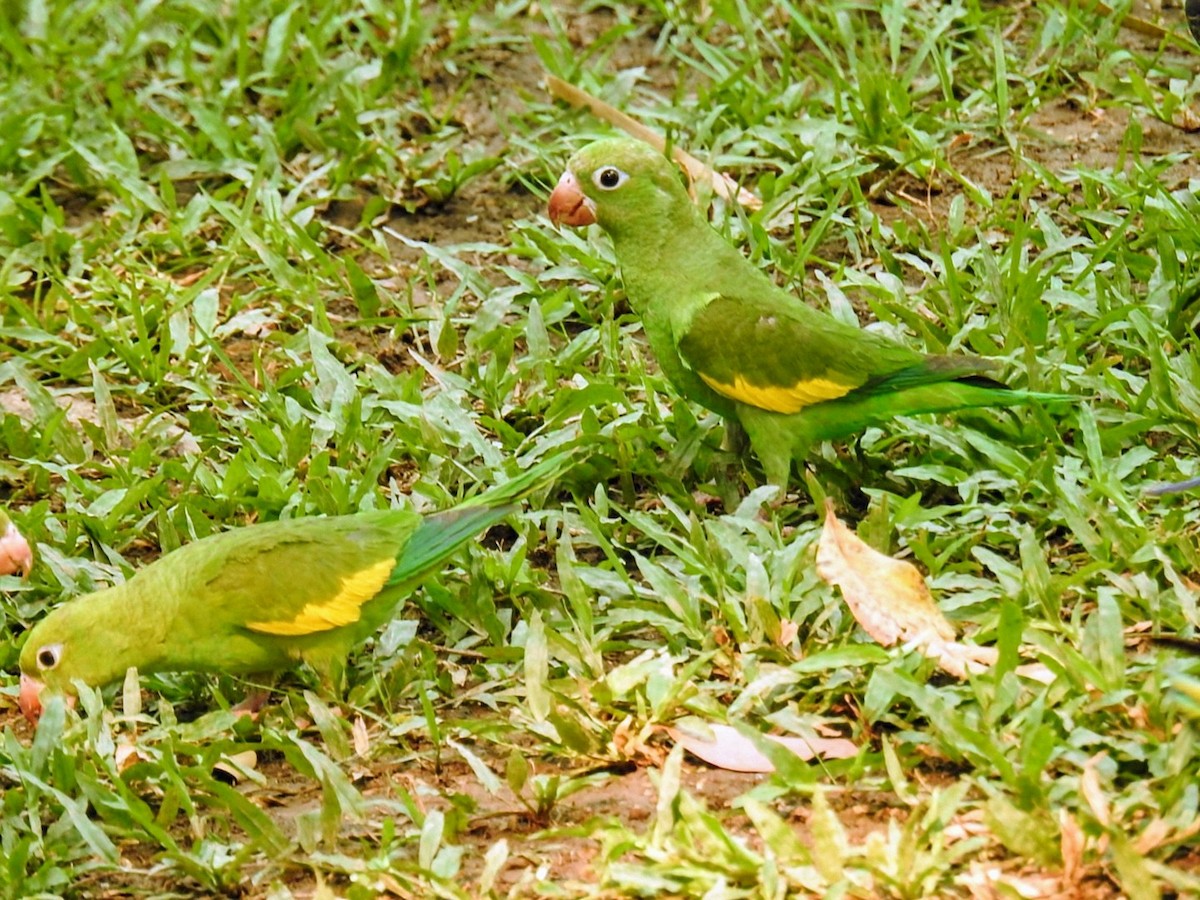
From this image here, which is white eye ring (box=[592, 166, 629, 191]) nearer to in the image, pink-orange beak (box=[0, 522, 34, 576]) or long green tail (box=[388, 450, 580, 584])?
long green tail (box=[388, 450, 580, 584])

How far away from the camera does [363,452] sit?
4734 millimetres

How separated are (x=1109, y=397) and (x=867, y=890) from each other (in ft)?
6.52

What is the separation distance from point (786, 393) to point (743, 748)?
3.58 ft

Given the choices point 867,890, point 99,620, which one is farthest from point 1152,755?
point 99,620

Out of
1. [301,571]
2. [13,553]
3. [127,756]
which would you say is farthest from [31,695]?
[301,571]

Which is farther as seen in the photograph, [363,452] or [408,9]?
[408,9]

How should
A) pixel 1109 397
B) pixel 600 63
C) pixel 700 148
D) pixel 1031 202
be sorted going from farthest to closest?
1. pixel 600 63
2. pixel 700 148
3. pixel 1031 202
4. pixel 1109 397

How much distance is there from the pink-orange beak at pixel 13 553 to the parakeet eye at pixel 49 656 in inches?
19.2

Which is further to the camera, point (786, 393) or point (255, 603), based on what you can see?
point (786, 393)

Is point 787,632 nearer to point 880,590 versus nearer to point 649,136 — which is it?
point 880,590

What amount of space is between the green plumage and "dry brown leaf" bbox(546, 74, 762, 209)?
213cm

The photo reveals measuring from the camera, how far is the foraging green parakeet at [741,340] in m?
4.17

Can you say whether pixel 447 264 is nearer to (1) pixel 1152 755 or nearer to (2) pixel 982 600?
(2) pixel 982 600

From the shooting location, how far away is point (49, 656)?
3832mm
